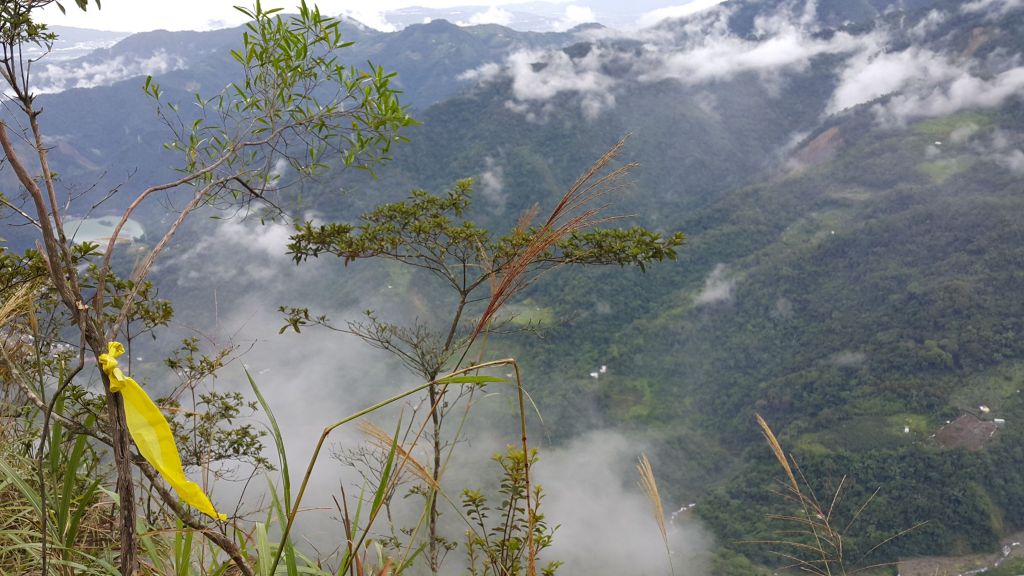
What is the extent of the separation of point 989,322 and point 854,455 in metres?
26.9

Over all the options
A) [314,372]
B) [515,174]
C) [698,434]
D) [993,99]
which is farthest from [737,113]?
[314,372]

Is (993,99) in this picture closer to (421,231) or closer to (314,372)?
(314,372)

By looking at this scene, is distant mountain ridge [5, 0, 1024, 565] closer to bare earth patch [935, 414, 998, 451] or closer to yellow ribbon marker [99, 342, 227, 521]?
bare earth patch [935, 414, 998, 451]

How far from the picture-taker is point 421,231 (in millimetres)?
5629

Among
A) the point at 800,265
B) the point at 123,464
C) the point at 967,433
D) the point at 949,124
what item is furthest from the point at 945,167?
the point at 123,464

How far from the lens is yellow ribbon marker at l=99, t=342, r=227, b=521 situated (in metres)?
1.00

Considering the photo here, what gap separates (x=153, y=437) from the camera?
3.36 ft

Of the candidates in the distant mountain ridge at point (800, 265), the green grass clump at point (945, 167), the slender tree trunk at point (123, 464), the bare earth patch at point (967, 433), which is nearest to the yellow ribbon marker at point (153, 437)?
the slender tree trunk at point (123, 464)

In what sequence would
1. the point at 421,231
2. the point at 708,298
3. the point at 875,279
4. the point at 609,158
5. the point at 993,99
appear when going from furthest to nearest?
the point at 993,99 → the point at 708,298 → the point at 875,279 → the point at 421,231 → the point at 609,158

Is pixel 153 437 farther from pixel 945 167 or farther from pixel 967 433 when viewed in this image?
pixel 945 167

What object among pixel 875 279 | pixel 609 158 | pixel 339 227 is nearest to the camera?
pixel 609 158

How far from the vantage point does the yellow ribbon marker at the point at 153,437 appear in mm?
996

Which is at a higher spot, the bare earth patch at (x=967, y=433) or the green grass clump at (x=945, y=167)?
the green grass clump at (x=945, y=167)

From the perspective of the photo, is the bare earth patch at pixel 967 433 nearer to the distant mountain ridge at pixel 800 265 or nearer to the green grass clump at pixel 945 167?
the distant mountain ridge at pixel 800 265
